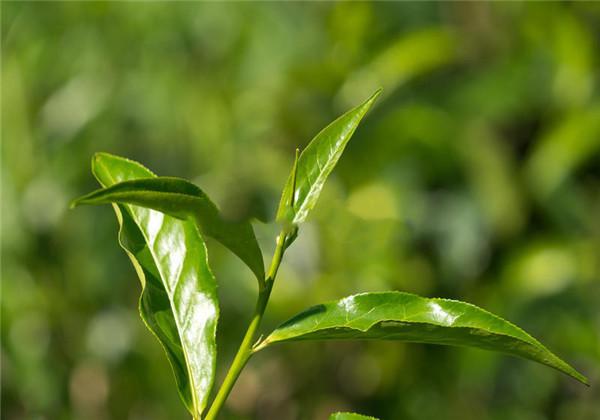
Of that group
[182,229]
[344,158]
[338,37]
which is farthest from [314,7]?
[182,229]

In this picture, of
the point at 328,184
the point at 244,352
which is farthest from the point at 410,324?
the point at 328,184

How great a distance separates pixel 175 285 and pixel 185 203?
109mm

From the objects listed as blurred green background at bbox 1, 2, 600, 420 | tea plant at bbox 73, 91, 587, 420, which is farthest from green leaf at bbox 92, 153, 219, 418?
blurred green background at bbox 1, 2, 600, 420

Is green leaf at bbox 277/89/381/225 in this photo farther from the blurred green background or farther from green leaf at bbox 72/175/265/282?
the blurred green background

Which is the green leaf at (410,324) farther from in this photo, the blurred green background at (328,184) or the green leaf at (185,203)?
the blurred green background at (328,184)

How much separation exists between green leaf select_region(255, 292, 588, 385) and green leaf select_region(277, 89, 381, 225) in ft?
0.17

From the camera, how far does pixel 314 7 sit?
196 centimetres

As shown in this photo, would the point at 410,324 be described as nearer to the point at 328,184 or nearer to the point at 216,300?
the point at 216,300

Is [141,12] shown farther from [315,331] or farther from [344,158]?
[315,331]

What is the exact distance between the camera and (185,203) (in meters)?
0.45

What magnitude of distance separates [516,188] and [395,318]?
1406mm

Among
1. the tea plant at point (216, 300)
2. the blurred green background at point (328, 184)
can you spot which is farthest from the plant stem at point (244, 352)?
the blurred green background at point (328, 184)

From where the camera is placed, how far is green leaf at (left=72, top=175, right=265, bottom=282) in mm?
419

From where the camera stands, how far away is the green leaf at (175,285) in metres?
0.52
